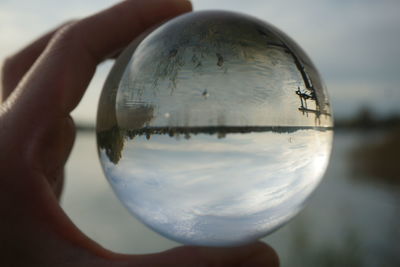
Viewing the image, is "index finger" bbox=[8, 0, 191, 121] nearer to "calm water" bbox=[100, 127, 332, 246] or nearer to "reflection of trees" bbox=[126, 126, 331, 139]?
"calm water" bbox=[100, 127, 332, 246]

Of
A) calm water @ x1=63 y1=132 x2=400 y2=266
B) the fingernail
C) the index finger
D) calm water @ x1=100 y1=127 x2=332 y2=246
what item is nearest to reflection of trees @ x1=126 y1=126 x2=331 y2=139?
calm water @ x1=100 y1=127 x2=332 y2=246

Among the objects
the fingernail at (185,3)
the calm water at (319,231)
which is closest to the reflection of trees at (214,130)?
the fingernail at (185,3)

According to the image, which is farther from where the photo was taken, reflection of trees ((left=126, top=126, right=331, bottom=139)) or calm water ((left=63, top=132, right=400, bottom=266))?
calm water ((left=63, top=132, right=400, bottom=266))

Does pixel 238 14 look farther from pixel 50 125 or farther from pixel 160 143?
pixel 50 125

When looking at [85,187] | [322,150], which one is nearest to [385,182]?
[85,187]

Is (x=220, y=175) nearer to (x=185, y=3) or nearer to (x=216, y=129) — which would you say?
(x=216, y=129)

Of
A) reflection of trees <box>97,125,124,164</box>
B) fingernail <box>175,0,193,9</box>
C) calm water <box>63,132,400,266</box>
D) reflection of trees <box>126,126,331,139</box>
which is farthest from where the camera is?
calm water <box>63,132,400,266</box>

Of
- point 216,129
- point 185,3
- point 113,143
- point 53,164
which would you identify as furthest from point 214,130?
point 185,3

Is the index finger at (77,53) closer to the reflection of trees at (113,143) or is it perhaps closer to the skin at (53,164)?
the skin at (53,164)
